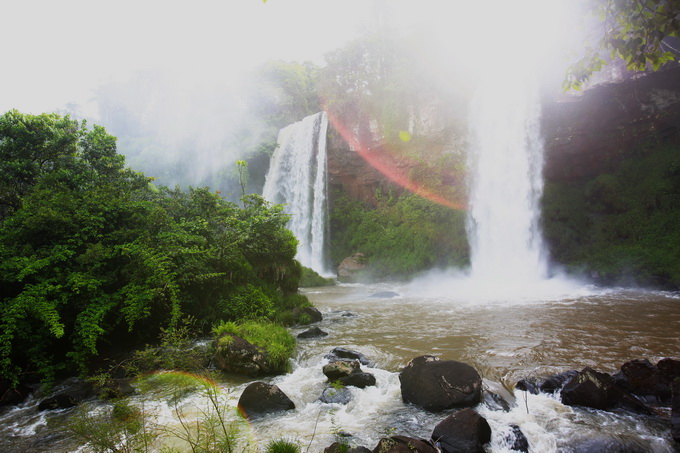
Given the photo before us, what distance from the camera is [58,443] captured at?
4.55 meters

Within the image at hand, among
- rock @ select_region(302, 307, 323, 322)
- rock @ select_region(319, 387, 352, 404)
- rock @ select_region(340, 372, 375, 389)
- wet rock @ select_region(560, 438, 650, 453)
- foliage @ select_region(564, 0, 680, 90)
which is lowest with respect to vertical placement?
wet rock @ select_region(560, 438, 650, 453)

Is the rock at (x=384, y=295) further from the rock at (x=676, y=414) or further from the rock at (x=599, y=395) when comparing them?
the rock at (x=676, y=414)

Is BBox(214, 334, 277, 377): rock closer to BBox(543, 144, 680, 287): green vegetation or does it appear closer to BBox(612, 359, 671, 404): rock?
BBox(612, 359, 671, 404): rock

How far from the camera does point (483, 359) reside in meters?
7.07

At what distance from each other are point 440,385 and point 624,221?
19.0 m

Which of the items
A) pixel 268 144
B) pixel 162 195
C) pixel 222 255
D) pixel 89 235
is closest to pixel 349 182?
pixel 268 144

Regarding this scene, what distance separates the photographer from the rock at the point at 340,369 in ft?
20.5

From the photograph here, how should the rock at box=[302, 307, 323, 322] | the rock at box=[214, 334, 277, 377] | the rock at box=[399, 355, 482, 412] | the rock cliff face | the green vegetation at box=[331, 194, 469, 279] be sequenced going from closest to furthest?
the rock at box=[399, 355, 482, 412] < the rock at box=[214, 334, 277, 377] < the rock at box=[302, 307, 323, 322] < the rock cliff face < the green vegetation at box=[331, 194, 469, 279]

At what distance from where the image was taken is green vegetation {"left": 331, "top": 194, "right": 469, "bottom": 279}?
2302 centimetres

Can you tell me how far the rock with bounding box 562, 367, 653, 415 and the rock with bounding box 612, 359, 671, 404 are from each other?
28 cm

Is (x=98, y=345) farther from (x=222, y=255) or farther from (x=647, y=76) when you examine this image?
(x=647, y=76)

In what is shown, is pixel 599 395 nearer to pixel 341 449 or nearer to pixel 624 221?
pixel 341 449

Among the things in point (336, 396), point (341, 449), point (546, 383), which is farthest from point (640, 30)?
point (336, 396)

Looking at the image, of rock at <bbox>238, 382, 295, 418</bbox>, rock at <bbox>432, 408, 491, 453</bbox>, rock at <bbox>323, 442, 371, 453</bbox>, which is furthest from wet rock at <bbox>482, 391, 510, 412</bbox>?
rock at <bbox>238, 382, 295, 418</bbox>
